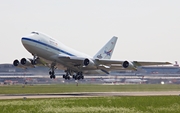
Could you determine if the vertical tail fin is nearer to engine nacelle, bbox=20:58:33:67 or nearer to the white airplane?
the white airplane

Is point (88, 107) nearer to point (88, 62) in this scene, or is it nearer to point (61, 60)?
point (88, 62)

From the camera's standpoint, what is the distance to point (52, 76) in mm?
63875

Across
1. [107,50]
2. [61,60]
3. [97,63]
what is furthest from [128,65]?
[107,50]

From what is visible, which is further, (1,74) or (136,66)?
(1,74)

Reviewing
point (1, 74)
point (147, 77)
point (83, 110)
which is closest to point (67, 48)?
point (83, 110)

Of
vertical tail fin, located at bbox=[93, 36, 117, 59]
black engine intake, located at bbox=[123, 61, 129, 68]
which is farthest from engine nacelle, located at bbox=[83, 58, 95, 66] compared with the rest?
vertical tail fin, located at bbox=[93, 36, 117, 59]

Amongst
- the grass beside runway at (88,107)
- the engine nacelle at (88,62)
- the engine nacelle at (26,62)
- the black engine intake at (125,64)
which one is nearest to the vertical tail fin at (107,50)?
the engine nacelle at (88,62)

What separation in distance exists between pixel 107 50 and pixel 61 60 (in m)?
14.1

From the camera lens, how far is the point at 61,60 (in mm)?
59312

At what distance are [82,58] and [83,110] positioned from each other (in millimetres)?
Result: 30792

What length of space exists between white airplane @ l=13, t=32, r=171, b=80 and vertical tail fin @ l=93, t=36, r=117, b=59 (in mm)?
3321

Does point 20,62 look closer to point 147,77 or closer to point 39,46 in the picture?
point 39,46

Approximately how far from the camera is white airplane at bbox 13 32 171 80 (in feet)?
181

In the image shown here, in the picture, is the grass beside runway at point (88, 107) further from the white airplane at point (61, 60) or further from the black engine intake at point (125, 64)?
the black engine intake at point (125, 64)
